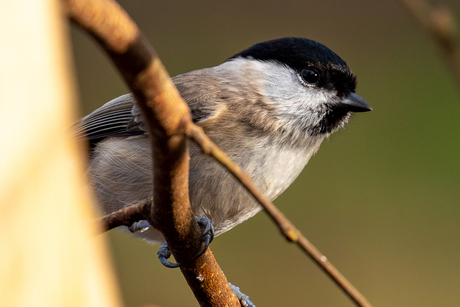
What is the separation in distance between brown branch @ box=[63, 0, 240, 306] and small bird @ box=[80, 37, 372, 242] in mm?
293

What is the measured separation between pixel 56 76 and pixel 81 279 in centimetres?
22

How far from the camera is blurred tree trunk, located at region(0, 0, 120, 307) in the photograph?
1.62 ft

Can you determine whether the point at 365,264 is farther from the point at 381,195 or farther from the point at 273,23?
the point at 273,23

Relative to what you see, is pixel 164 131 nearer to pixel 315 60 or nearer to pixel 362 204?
pixel 315 60

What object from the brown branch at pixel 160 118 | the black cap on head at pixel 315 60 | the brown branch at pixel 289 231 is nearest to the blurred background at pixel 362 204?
the black cap on head at pixel 315 60

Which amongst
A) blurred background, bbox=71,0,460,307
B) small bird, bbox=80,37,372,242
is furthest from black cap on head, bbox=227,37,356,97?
blurred background, bbox=71,0,460,307

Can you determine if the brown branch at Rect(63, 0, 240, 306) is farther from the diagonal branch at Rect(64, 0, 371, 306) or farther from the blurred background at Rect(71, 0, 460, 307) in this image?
the blurred background at Rect(71, 0, 460, 307)

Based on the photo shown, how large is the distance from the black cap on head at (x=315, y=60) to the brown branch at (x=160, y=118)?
24.6 inches

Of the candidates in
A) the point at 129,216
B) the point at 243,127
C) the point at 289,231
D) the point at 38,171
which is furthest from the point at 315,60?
Answer: the point at 38,171

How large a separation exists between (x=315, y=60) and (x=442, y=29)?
0.86 metres

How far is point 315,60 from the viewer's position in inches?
52.5

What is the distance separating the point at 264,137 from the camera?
1.21m

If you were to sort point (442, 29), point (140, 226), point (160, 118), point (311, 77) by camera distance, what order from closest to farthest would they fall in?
1. point (442, 29)
2. point (160, 118)
3. point (140, 226)
4. point (311, 77)

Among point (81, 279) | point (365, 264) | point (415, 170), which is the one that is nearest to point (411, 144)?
point (415, 170)
